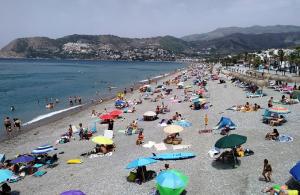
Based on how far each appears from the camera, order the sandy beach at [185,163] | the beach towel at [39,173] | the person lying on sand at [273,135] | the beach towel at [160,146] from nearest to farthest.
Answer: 1. the sandy beach at [185,163]
2. the beach towel at [39,173]
3. the person lying on sand at [273,135]
4. the beach towel at [160,146]

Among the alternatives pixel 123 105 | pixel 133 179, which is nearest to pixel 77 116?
pixel 123 105

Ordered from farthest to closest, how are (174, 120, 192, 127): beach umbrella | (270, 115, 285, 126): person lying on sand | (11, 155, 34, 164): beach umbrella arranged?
(174, 120, 192, 127): beach umbrella, (270, 115, 285, 126): person lying on sand, (11, 155, 34, 164): beach umbrella

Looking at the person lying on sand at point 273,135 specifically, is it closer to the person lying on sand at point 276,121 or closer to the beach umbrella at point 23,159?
the person lying on sand at point 276,121

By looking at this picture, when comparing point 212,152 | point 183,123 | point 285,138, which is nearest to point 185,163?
point 212,152

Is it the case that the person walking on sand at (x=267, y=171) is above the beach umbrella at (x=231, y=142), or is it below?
below

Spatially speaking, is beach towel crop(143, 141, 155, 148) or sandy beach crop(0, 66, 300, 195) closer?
sandy beach crop(0, 66, 300, 195)

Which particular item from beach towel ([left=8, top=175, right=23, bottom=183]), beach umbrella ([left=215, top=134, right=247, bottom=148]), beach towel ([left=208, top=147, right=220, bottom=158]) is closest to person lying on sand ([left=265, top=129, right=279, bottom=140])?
beach towel ([left=208, top=147, right=220, bottom=158])

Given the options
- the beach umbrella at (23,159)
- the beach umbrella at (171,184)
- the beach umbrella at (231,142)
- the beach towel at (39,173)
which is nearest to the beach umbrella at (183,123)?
the beach umbrella at (231,142)

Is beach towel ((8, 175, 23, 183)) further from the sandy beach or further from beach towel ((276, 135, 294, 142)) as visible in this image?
beach towel ((276, 135, 294, 142))

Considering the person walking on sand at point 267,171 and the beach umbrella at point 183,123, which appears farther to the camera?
the beach umbrella at point 183,123

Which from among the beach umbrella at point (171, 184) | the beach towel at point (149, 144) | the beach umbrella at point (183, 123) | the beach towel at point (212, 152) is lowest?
the beach towel at point (149, 144)

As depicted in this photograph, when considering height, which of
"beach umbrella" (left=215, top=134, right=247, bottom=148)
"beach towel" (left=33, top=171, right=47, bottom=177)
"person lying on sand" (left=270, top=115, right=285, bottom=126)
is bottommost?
"beach towel" (left=33, top=171, right=47, bottom=177)

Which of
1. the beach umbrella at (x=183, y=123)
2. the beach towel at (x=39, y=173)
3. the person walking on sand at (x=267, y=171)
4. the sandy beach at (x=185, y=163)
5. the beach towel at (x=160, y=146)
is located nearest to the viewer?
the person walking on sand at (x=267, y=171)

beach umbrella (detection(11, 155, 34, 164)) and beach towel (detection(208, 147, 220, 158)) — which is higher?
beach towel (detection(208, 147, 220, 158))
